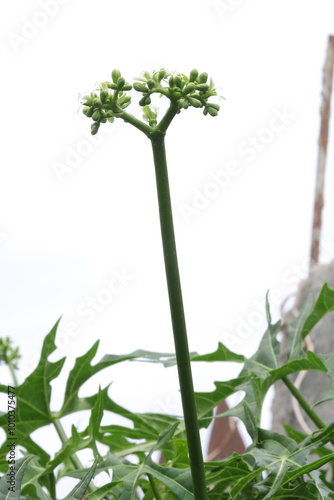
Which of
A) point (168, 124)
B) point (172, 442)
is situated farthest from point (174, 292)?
point (172, 442)

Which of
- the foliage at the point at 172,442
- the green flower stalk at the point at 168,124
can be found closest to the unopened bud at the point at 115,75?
the green flower stalk at the point at 168,124

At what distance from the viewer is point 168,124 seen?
0.99 feet

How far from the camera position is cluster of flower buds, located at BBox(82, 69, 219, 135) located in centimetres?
31

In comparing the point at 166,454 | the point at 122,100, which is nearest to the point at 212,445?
the point at 166,454

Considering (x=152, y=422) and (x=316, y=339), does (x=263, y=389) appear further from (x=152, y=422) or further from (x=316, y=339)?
(x=316, y=339)

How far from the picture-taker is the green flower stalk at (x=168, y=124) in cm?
29

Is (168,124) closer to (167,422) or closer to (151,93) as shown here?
(151,93)

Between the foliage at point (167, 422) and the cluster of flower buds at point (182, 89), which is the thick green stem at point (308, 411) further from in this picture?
the cluster of flower buds at point (182, 89)

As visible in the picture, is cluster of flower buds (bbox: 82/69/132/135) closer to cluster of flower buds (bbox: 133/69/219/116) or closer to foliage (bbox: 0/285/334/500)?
cluster of flower buds (bbox: 133/69/219/116)

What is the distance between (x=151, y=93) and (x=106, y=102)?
2cm

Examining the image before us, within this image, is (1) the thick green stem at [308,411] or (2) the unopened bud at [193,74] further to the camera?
(1) the thick green stem at [308,411]

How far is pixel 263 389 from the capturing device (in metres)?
0.44

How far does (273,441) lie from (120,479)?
0.09 metres

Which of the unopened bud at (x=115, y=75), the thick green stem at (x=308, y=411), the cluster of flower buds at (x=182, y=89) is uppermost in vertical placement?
the unopened bud at (x=115, y=75)
